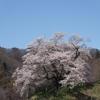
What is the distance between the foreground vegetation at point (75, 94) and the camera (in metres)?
23.3

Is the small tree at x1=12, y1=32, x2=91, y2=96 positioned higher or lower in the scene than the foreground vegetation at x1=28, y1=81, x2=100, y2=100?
higher

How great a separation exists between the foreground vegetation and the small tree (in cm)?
75

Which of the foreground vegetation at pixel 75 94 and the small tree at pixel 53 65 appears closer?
the foreground vegetation at pixel 75 94

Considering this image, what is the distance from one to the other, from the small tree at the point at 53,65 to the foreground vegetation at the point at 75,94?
746 mm

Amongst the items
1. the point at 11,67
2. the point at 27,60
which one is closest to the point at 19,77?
the point at 27,60

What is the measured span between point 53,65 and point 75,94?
12.5 ft

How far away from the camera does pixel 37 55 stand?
25547 millimetres

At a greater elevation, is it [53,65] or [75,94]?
[53,65]

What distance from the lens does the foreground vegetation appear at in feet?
76.4

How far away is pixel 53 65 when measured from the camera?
25.9 metres

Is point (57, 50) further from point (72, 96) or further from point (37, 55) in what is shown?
point (72, 96)

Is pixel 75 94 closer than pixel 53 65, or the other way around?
pixel 75 94

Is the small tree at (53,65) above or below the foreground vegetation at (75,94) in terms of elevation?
above

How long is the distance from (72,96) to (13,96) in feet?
77.1
